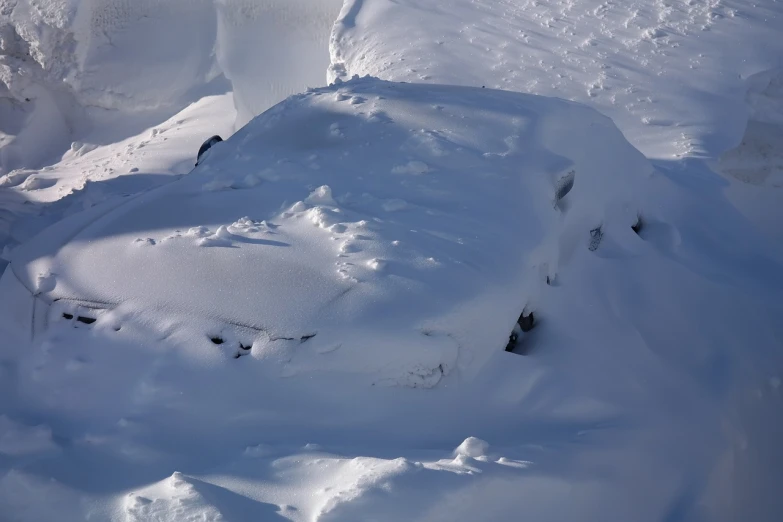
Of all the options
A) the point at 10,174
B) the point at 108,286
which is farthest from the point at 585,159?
the point at 10,174

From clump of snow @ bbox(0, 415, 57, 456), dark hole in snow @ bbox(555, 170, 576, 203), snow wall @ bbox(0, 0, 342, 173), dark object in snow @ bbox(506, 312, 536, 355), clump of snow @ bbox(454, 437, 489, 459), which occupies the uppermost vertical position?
snow wall @ bbox(0, 0, 342, 173)

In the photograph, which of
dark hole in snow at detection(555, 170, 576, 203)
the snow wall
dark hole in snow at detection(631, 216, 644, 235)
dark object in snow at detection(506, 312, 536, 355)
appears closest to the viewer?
dark object in snow at detection(506, 312, 536, 355)

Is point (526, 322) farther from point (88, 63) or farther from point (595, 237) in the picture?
point (88, 63)

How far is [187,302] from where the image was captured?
1.84m

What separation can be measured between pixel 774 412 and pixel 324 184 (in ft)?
4.69

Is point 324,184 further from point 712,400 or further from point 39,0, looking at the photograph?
point 39,0

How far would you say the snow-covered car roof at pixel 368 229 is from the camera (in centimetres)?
177

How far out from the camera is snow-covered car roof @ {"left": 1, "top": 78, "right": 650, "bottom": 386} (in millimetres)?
1770

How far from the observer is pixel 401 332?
5.70ft

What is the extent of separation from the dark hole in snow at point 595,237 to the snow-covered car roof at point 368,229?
0.06 feet

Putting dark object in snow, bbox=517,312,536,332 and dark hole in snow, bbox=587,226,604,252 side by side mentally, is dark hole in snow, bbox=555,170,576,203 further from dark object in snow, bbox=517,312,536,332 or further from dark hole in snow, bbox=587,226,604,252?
dark object in snow, bbox=517,312,536,332

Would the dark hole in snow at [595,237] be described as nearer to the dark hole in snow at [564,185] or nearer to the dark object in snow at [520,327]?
the dark hole in snow at [564,185]

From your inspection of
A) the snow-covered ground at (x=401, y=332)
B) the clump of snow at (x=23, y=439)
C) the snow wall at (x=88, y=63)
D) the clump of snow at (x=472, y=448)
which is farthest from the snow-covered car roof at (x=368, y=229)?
the snow wall at (x=88, y=63)

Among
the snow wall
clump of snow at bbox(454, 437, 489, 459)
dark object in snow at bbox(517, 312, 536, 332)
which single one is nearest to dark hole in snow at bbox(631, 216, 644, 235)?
dark object in snow at bbox(517, 312, 536, 332)
